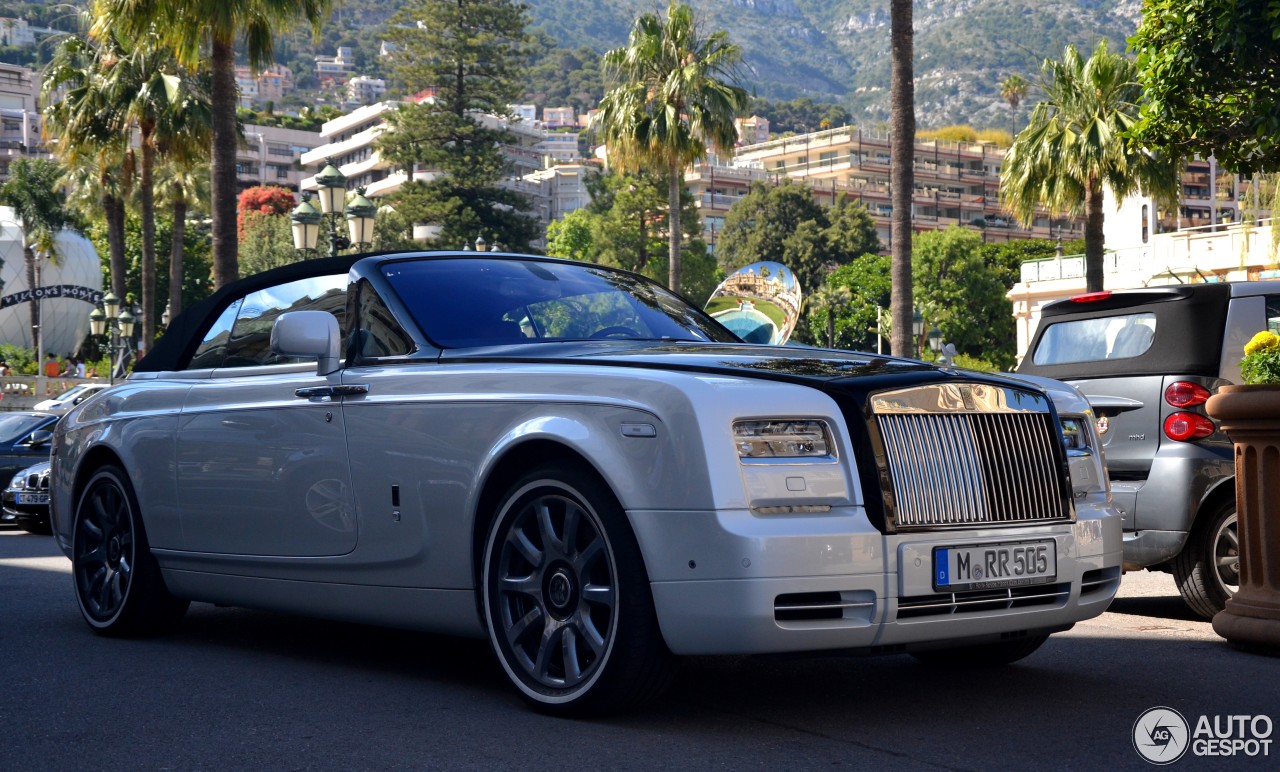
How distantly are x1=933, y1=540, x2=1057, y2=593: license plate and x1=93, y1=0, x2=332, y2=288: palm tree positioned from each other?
1551 centimetres

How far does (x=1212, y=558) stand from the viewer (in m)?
7.41

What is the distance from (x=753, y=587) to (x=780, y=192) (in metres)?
102

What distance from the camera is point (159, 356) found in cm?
730

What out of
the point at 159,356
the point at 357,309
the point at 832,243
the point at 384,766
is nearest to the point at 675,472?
the point at 384,766

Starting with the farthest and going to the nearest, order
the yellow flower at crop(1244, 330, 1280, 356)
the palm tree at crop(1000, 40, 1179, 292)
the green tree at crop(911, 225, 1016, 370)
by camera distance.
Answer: the green tree at crop(911, 225, 1016, 370)
the palm tree at crop(1000, 40, 1179, 292)
the yellow flower at crop(1244, 330, 1280, 356)

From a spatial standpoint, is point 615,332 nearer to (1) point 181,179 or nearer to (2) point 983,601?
A: (2) point 983,601

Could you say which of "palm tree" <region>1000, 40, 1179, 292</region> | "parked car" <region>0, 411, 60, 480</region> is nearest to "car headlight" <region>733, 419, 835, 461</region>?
"parked car" <region>0, 411, 60, 480</region>

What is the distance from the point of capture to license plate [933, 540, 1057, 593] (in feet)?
14.8

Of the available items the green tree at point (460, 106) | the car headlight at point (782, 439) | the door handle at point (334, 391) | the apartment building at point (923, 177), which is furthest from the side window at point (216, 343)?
the apartment building at point (923, 177)

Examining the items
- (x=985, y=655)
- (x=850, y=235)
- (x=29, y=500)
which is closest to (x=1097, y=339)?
(x=985, y=655)

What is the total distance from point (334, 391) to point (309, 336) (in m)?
0.23

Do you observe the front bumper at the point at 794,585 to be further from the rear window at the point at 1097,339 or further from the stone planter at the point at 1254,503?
the rear window at the point at 1097,339

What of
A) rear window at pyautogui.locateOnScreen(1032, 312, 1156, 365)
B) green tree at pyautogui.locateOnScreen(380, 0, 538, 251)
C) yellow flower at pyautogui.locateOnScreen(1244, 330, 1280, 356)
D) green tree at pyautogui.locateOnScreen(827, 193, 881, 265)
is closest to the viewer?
yellow flower at pyautogui.locateOnScreen(1244, 330, 1280, 356)

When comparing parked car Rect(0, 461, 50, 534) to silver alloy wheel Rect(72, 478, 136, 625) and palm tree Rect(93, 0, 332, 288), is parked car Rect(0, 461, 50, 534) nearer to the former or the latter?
palm tree Rect(93, 0, 332, 288)
